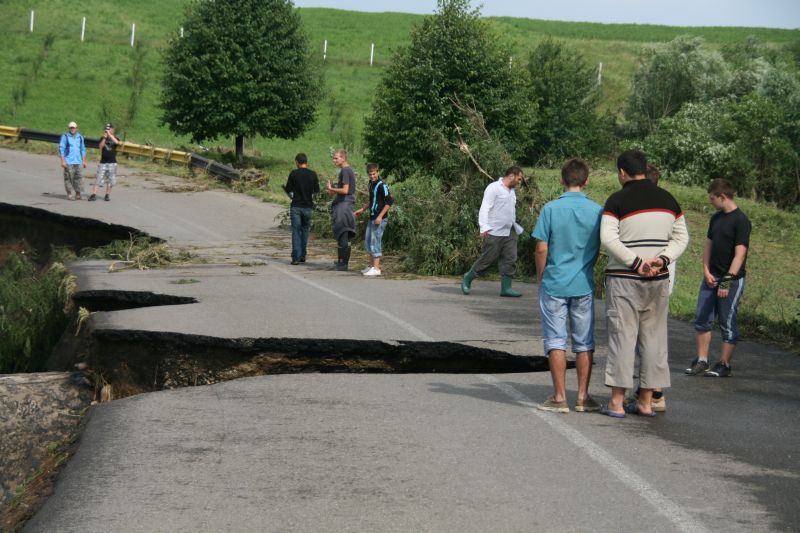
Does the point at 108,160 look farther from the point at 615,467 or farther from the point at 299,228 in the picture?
the point at 615,467

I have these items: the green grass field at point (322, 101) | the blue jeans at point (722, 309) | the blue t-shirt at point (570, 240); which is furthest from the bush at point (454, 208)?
the blue t-shirt at point (570, 240)

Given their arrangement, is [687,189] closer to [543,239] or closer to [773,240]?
[773,240]

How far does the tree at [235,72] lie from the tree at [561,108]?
1654 centimetres

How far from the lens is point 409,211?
18969mm

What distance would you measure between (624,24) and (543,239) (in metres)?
112

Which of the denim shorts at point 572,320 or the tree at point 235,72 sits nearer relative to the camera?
the denim shorts at point 572,320

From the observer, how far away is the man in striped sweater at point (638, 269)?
7.64 metres

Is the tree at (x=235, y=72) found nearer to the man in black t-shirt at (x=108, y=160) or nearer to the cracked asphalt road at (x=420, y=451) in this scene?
the man in black t-shirt at (x=108, y=160)

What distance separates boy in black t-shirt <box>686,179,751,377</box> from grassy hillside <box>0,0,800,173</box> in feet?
89.7

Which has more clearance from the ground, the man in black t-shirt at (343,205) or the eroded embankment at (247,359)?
the man in black t-shirt at (343,205)

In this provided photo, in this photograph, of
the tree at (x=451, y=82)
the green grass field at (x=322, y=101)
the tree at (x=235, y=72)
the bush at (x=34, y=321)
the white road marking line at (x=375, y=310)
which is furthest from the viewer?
the tree at (x=235, y=72)

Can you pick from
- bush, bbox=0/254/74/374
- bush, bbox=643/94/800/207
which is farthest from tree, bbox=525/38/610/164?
bush, bbox=0/254/74/374

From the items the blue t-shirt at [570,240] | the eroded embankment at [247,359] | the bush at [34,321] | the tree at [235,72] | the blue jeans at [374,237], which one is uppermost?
the tree at [235,72]

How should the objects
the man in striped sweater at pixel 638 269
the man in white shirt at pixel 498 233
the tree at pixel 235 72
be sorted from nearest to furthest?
the man in striped sweater at pixel 638 269, the man in white shirt at pixel 498 233, the tree at pixel 235 72
